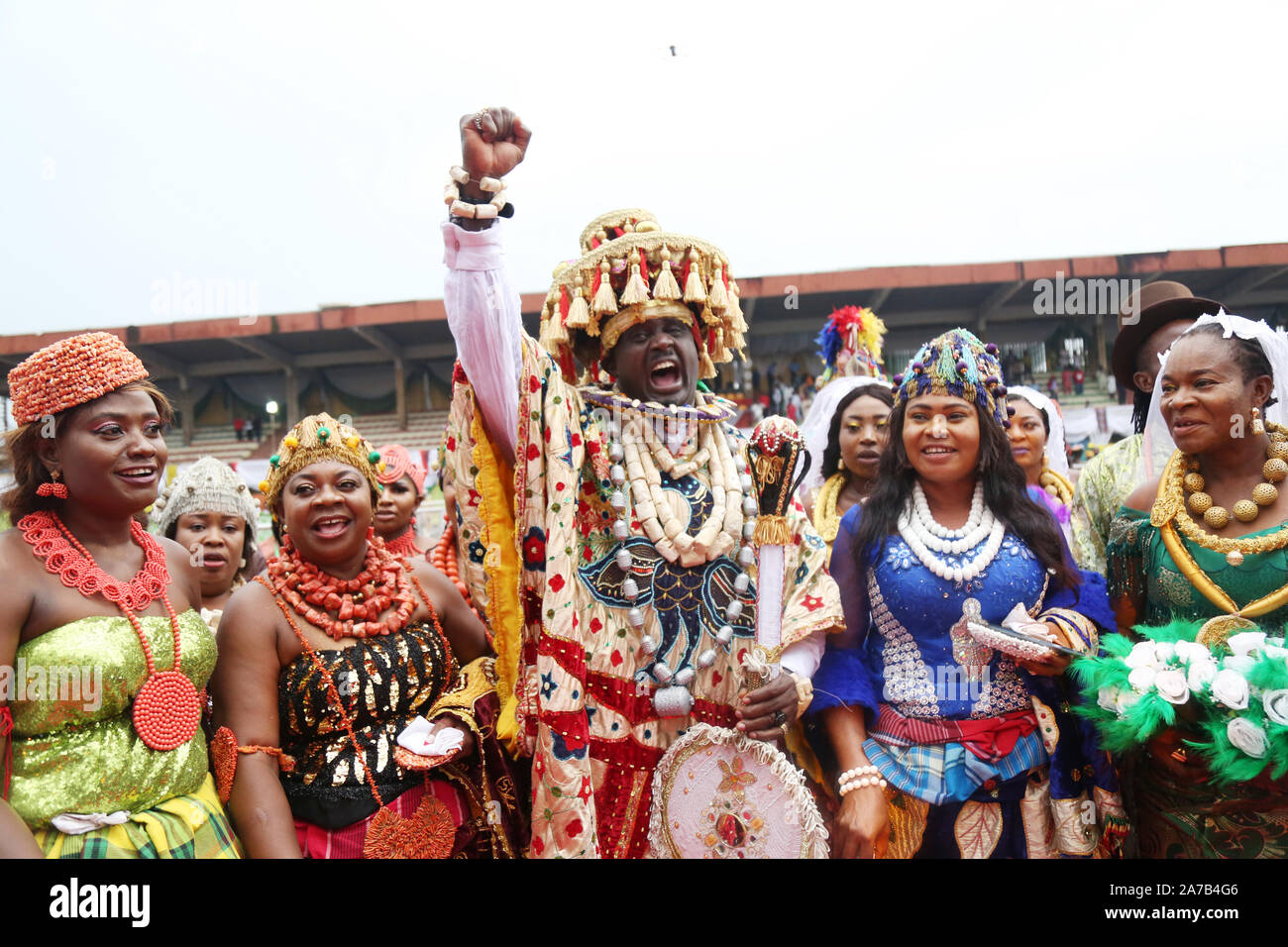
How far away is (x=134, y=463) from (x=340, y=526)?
0.62m

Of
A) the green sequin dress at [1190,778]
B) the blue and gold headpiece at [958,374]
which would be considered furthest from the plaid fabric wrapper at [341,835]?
the green sequin dress at [1190,778]

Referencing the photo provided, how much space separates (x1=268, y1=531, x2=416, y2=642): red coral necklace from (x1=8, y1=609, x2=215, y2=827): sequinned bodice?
43cm

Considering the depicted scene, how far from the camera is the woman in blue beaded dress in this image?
2.77 metres

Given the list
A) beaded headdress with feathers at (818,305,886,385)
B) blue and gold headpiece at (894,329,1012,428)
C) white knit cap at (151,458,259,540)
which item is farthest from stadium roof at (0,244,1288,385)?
blue and gold headpiece at (894,329,1012,428)

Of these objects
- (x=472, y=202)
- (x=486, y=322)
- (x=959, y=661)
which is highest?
(x=472, y=202)

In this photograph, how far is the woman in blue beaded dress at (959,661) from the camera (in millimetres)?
2773

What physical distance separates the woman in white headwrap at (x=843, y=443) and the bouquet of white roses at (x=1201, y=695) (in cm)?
155

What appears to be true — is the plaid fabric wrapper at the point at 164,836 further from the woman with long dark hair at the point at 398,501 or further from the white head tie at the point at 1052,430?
the white head tie at the point at 1052,430

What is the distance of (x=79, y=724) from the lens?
7.56 ft

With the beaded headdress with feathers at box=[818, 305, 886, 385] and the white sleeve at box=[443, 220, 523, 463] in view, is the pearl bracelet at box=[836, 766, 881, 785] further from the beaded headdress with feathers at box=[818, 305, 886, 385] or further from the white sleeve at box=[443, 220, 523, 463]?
the beaded headdress with feathers at box=[818, 305, 886, 385]

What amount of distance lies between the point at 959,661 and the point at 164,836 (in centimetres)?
229

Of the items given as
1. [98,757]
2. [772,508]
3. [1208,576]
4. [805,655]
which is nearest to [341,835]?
[98,757]

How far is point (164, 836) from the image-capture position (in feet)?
7.64

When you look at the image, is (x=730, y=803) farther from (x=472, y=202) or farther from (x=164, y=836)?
(x=472, y=202)
